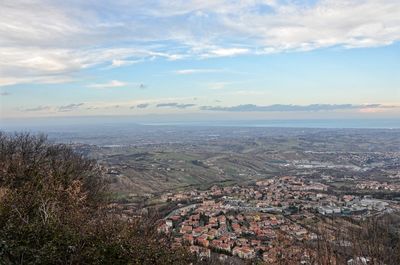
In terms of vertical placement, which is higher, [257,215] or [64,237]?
[64,237]

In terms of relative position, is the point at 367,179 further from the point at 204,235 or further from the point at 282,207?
the point at 204,235

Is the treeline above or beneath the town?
above

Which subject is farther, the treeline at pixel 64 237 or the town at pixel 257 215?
the town at pixel 257 215

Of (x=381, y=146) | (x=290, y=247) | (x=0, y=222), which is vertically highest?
(x=0, y=222)

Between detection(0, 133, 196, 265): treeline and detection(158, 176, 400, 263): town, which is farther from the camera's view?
detection(158, 176, 400, 263): town

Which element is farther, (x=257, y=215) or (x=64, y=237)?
(x=257, y=215)

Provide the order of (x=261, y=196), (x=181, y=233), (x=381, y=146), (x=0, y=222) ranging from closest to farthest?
(x=0, y=222) → (x=181, y=233) → (x=261, y=196) → (x=381, y=146)

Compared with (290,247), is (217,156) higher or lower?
lower

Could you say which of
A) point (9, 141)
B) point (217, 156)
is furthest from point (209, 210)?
point (217, 156)

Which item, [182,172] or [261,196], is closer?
[261,196]

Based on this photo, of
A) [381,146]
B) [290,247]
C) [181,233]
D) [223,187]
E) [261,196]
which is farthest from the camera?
[381,146]

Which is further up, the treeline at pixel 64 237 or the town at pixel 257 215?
the treeline at pixel 64 237
